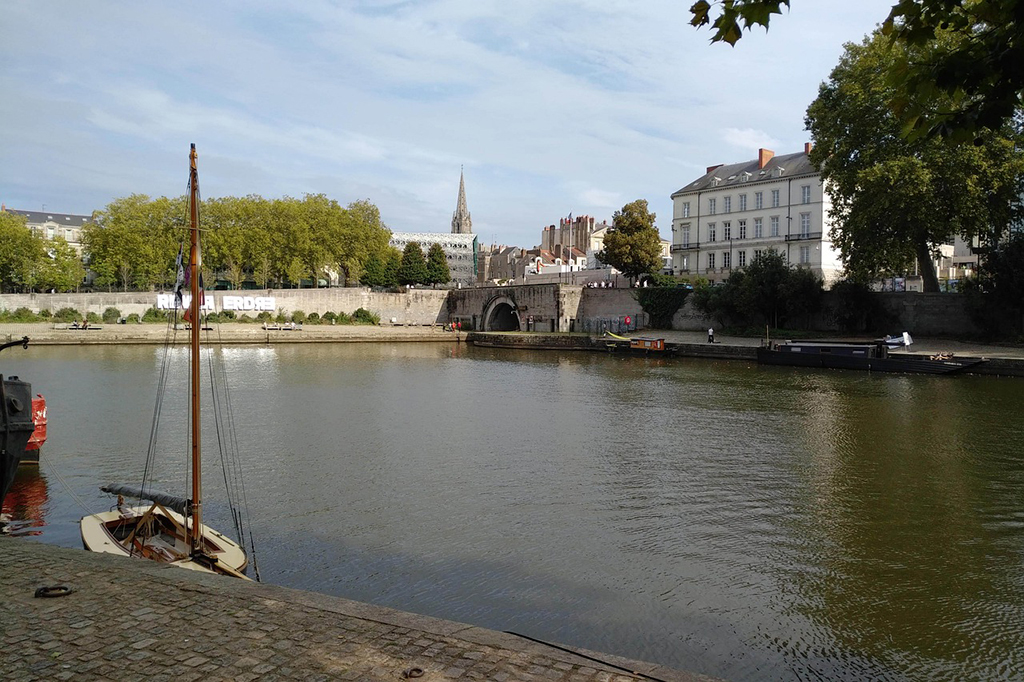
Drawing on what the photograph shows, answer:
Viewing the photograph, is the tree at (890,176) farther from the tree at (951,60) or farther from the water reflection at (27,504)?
the water reflection at (27,504)

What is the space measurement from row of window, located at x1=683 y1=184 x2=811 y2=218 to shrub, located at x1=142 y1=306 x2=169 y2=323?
42.2m

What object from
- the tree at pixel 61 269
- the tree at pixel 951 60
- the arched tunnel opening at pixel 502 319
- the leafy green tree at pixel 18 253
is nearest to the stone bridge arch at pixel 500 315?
the arched tunnel opening at pixel 502 319

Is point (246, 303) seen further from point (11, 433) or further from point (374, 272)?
point (11, 433)

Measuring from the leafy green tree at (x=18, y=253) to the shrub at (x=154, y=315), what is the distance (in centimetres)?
1502

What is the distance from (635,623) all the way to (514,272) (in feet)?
337

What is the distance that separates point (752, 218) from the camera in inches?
2163

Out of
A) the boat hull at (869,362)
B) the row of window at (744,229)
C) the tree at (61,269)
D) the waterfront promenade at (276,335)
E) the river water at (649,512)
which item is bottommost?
the river water at (649,512)

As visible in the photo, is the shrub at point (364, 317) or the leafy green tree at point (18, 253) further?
the shrub at point (364, 317)

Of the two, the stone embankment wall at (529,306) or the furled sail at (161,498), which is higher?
the stone embankment wall at (529,306)

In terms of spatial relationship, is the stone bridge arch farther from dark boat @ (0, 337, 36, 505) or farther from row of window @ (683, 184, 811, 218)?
dark boat @ (0, 337, 36, 505)

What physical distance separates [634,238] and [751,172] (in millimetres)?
11917

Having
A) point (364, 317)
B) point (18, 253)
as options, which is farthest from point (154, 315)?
point (18, 253)

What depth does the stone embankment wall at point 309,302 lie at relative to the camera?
56.4 m

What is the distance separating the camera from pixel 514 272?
10944 centimetres
